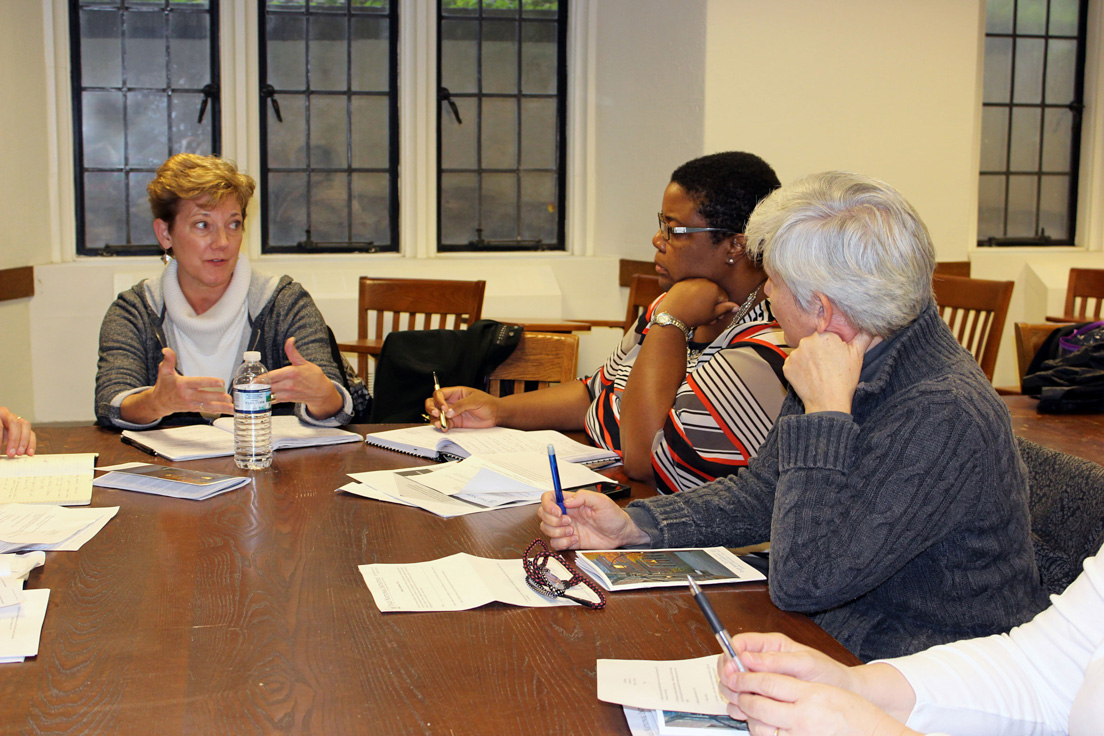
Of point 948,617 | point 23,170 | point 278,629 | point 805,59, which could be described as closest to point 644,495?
point 948,617

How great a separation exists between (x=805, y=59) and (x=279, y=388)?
3214mm

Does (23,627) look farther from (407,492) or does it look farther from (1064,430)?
(1064,430)

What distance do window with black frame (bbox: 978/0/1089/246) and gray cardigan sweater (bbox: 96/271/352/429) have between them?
159 inches

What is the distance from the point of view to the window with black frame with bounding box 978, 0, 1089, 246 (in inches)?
204


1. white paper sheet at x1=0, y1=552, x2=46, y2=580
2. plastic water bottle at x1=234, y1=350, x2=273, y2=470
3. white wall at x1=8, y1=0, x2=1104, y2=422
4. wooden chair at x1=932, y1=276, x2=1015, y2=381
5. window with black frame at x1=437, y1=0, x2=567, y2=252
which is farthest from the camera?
window with black frame at x1=437, y1=0, x2=567, y2=252

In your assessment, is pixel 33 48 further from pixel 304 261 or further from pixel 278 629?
pixel 278 629

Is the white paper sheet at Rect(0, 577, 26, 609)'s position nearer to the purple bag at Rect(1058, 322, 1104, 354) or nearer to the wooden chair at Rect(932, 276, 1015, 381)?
the purple bag at Rect(1058, 322, 1104, 354)

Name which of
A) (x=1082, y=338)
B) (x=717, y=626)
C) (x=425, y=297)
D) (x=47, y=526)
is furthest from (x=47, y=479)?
(x=1082, y=338)

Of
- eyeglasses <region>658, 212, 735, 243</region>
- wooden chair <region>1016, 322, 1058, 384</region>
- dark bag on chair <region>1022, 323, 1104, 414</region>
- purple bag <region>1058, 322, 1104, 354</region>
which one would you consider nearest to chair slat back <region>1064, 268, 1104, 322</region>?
wooden chair <region>1016, 322, 1058, 384</region>

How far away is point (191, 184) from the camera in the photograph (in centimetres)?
254

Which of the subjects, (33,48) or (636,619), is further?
(33,48)

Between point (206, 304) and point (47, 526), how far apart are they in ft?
3.97

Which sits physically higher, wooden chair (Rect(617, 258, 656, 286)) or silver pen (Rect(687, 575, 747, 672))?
wooden chair (Rect(617, 258, 656, 286))

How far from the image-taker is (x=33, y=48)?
4.37 meters
